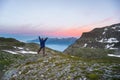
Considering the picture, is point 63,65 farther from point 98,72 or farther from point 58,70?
point 98,72

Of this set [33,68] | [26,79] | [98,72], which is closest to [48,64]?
[33,68]

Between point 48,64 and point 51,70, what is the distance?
A: 10.8 ft

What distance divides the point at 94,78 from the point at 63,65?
7.89m

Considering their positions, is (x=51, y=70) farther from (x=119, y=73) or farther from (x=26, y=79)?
(x=119, y=73)

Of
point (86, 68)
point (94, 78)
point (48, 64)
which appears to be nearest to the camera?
point (94, 78)

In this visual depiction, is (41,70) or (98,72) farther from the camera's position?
(41,70)

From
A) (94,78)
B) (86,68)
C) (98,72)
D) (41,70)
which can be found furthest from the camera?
(41,70)

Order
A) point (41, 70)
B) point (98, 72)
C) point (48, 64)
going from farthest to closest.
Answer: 1. point (48, 64)
2. point (41, 70)
3. point (98, 72)

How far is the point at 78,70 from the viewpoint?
29016 millimetres

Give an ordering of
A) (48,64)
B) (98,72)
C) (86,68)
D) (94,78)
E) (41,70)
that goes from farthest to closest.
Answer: (48,64) → (41,70) → (86,68) → (98,72) → (94,78)

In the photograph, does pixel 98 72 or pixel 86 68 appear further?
pixel 86 68

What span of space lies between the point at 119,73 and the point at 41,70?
10809mm

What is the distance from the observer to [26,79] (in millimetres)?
30969

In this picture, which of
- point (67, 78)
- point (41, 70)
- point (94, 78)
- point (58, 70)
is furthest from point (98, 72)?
point (41, 70)
